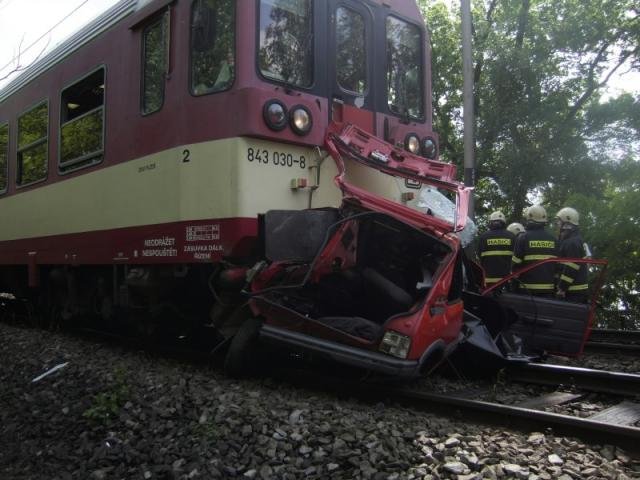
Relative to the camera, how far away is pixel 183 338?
730 cm

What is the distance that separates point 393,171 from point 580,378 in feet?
7.07

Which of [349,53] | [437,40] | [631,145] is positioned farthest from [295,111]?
[437,40]

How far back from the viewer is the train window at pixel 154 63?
5.39 meters

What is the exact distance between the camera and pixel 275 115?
4703mm

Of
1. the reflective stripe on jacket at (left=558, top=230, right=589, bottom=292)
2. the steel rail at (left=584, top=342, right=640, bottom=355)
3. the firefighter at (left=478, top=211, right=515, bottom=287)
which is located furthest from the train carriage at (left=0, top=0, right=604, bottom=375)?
the steel rail at (left=584, top=342, right=640, bottom=355)

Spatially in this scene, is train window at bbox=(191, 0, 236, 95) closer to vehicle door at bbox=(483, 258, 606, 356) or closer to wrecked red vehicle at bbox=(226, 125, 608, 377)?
wrecked red vehicle at bbox=(226, 125, 608, 377)

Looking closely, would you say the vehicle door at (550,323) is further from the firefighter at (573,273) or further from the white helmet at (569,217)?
the white helmet at (569,217)

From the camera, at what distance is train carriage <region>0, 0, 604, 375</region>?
449 cm

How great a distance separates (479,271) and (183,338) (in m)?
3.57

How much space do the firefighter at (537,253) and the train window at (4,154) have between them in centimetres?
714

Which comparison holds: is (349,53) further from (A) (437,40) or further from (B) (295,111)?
(A) (437,40)

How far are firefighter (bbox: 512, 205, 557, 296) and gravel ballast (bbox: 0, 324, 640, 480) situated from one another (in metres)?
3.26

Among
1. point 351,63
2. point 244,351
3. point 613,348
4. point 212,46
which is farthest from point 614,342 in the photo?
point 212,46

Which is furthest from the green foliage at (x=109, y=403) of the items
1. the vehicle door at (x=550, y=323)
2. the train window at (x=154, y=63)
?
the vehicle door at (x=550, y=323)
